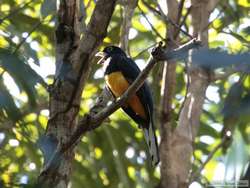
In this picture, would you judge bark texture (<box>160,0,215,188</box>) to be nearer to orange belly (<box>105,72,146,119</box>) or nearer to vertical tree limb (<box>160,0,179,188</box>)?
vertical tree limb (<box>160,0,179,188</box>)

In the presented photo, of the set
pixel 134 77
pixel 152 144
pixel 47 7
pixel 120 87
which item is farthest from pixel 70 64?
pixel 134 77

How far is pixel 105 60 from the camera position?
18.0ft

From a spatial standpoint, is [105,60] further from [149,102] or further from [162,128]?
[162,128]

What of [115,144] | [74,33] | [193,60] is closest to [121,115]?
[115,144]

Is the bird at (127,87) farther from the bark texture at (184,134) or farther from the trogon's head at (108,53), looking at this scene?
the bark texture at (184,134)

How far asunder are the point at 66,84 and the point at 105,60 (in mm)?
2271

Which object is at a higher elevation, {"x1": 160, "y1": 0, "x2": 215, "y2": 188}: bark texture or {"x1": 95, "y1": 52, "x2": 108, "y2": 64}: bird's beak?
{"x1": 95, "y1": 52, "x2": 108, "y2": 64}: bird's beak

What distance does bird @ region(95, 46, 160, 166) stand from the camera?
4.96 meters

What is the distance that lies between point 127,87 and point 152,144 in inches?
27.3

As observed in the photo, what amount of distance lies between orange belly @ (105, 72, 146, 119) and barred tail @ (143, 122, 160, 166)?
0.63 ft

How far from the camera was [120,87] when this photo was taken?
4992 millimetres

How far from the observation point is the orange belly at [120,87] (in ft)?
16.1

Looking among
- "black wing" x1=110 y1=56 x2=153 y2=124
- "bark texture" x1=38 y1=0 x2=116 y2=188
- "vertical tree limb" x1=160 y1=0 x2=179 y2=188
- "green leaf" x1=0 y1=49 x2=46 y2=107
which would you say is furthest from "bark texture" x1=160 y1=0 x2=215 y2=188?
"green leaf" x1=0 y1=49 x2=46 y2=107

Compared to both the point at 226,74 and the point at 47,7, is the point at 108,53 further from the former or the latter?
the point at 226,74
